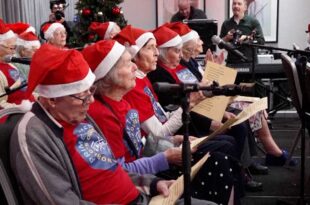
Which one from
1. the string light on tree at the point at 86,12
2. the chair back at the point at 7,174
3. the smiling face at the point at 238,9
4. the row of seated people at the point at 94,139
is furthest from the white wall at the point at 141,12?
the chair back at the point at 7,174

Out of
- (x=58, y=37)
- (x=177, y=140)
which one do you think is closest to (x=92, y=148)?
(x=177, y=140)

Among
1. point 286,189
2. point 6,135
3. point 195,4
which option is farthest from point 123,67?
point 195,4

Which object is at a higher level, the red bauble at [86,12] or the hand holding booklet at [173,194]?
the red bauble at [86,12]

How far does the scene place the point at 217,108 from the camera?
2691mm

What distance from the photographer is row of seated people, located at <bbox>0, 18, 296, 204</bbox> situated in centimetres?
140

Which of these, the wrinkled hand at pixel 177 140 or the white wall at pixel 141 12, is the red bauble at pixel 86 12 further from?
the wrinkled hand at pixel 177 140

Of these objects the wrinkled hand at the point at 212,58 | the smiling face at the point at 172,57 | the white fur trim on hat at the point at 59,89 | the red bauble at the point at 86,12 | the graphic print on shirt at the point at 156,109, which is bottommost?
the graphic print on shirt at the point at 156,109

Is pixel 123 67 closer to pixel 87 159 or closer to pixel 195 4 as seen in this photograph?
pixel 87 159

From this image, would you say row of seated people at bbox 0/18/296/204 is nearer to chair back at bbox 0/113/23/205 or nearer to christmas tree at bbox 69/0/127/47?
chair back at bbox 0/113/23/205

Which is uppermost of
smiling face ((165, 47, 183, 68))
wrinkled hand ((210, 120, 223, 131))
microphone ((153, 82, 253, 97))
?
microphone ((153, 82, 253, 97))

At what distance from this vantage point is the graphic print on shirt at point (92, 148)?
5.27ft

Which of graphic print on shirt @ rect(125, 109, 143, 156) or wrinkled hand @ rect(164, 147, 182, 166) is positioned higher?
graphic print on shirt @ rect(125, 109, 143, 156)

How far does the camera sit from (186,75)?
3260 mm

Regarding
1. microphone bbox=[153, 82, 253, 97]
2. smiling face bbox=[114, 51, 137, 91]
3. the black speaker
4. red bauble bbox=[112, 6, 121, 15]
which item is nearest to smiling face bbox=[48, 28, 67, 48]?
the black speaker
